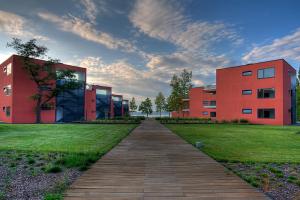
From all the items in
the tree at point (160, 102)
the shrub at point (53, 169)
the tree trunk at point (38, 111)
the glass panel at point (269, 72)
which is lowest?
the shrub at point (53, 169)

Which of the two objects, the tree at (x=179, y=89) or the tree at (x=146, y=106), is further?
the tree at (x=146, y=106)

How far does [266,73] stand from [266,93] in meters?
3.18

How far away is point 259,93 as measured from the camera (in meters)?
31.2

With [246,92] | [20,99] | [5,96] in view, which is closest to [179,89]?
[246,92]

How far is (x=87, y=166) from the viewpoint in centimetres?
616

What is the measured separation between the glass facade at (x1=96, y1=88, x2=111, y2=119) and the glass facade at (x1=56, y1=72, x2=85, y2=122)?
13802 mm

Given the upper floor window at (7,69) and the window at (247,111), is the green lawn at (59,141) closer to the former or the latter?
the upper floor window at (7,69)

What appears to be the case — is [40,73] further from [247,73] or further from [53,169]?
[247,73]

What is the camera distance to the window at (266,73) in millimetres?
29766

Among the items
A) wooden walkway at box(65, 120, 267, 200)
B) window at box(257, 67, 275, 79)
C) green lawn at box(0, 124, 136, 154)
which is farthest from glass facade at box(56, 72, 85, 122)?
window at box(257, 67, 275, 79)

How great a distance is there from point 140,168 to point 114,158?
1641 millimetres

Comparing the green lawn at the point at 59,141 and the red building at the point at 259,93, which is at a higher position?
the red building at the point at 259,93

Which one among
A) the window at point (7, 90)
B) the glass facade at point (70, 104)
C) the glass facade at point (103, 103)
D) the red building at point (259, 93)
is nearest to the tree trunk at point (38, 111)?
the glass facade at point (70, 104)

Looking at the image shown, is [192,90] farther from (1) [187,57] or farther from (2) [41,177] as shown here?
(2) [41,177]
